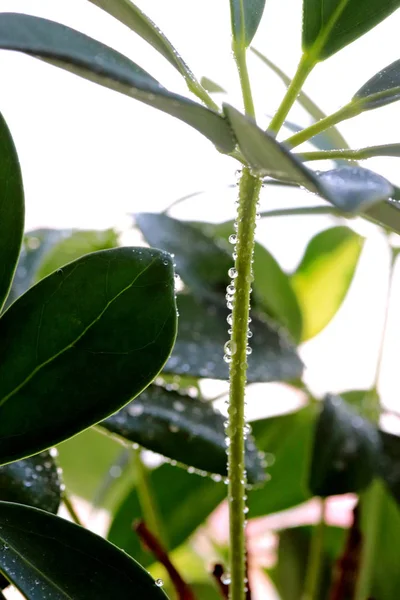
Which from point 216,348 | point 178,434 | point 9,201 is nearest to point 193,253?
point 216,348

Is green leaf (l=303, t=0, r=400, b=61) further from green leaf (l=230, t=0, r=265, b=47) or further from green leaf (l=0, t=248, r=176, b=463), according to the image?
green leaf (l=0, t=248, r=176, b=463)

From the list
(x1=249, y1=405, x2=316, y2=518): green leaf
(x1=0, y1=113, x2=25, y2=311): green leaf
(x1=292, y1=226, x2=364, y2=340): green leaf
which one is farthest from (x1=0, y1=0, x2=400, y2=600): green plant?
(x1=292, y1=226, x2=364, y2=340): green leaf

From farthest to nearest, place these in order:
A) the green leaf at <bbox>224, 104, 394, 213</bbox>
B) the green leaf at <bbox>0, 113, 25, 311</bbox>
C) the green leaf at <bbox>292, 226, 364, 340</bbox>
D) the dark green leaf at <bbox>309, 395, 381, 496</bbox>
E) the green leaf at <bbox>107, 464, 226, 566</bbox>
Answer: the green leaf at <bbox>292, 226, 364, 340</bbox>
the green leaf at <bbox>107, 464, 226, 566</bbox>
the dark green leaf at <bbox>309, 395, 381, 496</bbox>
the green leaf at <bbox>0, 113, 25, 311</bbox>
the green leaf at <bbox>224, 104, 394, 213</bbox>

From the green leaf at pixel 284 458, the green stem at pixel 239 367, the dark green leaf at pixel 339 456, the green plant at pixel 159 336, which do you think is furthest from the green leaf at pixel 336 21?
the green leaf at pixel 284 458

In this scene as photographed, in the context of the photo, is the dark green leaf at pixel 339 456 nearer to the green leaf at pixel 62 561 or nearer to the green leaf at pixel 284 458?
the green leaf at pixel 284 458

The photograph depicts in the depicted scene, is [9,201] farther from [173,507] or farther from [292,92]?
[173,507]

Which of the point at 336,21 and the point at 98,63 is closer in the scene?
the point at 98,63
